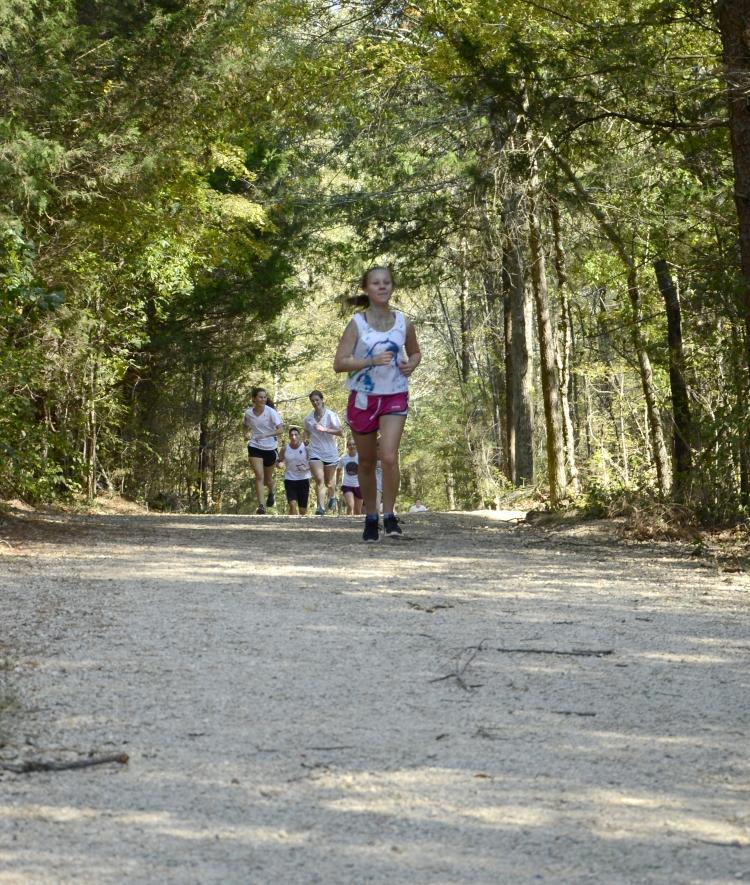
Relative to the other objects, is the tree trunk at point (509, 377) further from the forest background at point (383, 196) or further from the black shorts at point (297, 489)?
the black shorts at point (297, 489)

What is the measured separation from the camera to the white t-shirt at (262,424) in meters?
19.9

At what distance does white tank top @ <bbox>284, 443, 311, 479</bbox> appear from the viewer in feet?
68.5

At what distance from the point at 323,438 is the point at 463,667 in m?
14.8

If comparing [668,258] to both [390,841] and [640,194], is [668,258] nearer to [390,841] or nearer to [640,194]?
[640,194]

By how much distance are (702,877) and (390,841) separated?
32.3 inches

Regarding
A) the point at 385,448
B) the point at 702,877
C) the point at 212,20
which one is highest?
the point at 212,20

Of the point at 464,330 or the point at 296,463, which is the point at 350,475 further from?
the point at 464,330

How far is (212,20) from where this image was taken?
42.6 ft

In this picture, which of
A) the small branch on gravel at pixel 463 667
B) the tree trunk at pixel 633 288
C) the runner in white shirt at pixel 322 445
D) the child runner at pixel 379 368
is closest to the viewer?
the small branch on gravel at pixel 463 667

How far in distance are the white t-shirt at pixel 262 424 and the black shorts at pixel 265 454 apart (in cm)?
5

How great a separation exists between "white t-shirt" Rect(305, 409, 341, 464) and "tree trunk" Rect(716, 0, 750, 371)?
32.6ft

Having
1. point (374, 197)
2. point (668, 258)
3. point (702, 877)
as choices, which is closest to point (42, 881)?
point (702, 877)

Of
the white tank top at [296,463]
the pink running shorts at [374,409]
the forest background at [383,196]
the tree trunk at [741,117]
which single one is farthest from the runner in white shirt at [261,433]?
the tree trunk at [741,117]

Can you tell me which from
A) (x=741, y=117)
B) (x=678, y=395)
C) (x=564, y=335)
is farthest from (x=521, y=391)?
(x=741, y=117)
